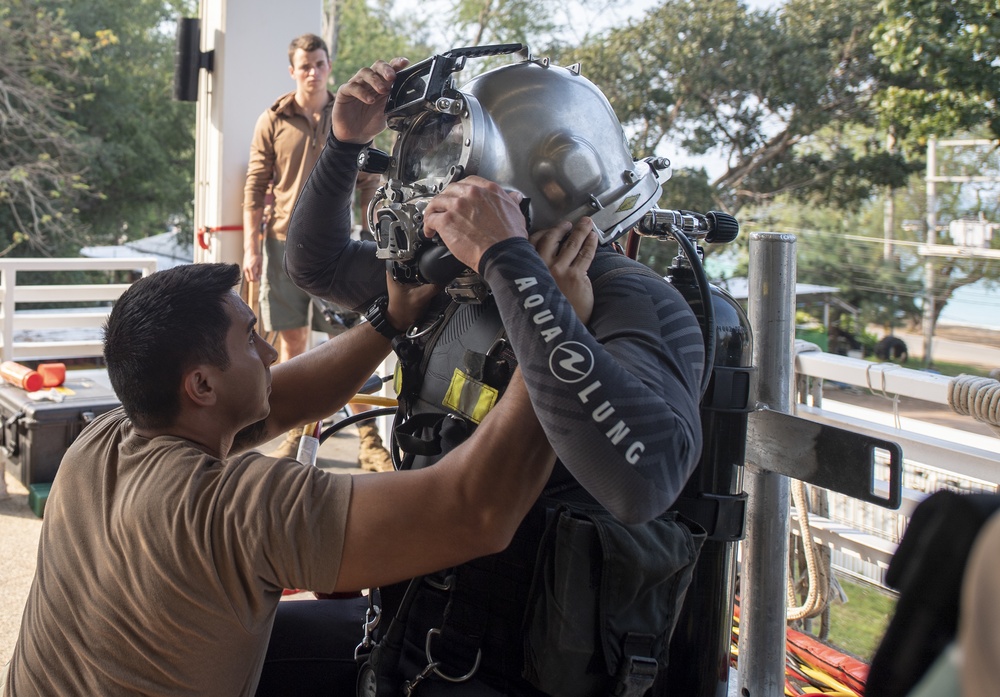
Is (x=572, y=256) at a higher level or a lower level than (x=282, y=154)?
lower

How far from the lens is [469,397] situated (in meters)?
1.66

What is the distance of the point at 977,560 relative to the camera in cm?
52

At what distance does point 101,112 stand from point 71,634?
705 inches

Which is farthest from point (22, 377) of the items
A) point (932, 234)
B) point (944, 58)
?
point (932, 234)

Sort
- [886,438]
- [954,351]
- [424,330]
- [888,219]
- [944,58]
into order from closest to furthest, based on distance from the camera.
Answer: [424,330], [886,438], [944,58], [888,219], [954,351]

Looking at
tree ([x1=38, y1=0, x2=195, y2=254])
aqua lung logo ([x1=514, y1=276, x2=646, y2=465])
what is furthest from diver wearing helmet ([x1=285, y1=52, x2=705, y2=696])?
tree ([x1=38, y1=0, x2=195, y2=254])

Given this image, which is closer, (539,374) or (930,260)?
(539,374)

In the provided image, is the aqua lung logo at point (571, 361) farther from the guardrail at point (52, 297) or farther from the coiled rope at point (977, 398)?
the guardrail at point (52, 297)

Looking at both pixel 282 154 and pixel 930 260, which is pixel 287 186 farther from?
pixel 930 260

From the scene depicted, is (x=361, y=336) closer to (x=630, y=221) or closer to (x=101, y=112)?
(x=630, y=221)

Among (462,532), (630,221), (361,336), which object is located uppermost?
(630,221)

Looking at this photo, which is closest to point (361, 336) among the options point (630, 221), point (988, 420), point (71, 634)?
point (630, 221)

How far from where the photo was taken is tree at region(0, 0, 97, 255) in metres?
15.1

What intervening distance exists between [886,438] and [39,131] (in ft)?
52.8
